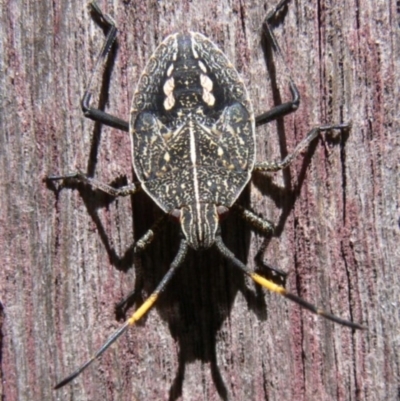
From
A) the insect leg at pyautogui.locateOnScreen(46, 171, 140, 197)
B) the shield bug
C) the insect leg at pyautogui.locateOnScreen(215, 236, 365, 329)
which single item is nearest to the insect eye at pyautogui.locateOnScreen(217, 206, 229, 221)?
the shield bug

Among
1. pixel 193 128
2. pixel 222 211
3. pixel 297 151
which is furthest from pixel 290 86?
pixel 222 211

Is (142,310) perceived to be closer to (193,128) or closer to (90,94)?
(193,128)

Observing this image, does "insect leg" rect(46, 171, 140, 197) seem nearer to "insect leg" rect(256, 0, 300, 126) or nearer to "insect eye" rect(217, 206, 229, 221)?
"insect eye" rect(217, 206, 229, 221)

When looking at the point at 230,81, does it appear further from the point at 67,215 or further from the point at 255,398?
the point at 255,398

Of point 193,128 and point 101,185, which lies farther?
point 101,185

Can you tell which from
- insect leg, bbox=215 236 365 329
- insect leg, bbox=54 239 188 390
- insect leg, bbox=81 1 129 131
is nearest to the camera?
insect leg, bbox=215 236 365 329
